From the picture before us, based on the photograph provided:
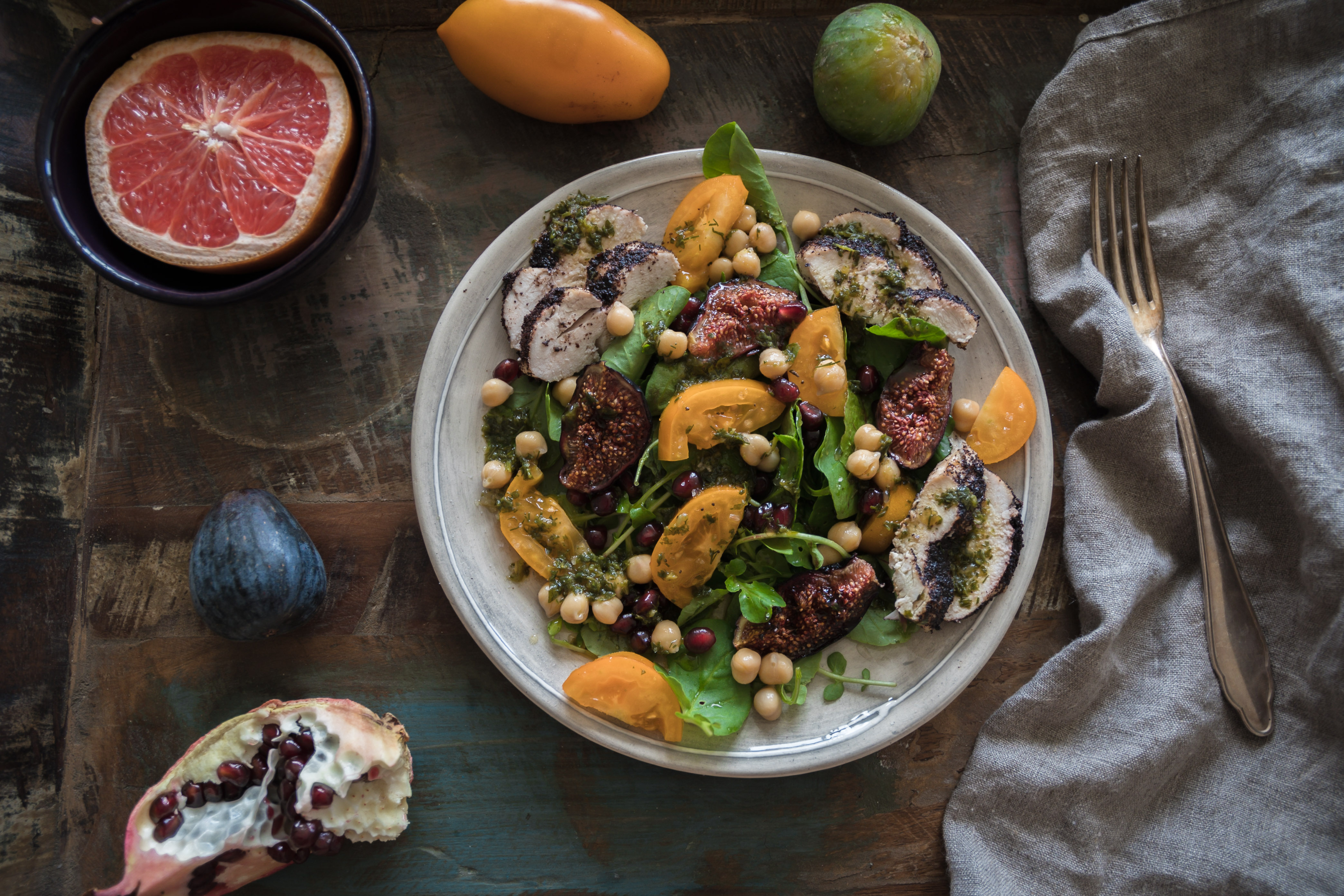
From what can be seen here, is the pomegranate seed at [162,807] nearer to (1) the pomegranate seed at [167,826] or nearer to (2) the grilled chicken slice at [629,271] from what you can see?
(1) the pomegranate seed at [167,826]

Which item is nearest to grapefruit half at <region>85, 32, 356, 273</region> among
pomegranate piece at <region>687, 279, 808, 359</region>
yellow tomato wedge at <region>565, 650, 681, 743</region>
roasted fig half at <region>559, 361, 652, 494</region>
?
roasted fig half at <region>559, 361, 652, 494</region>

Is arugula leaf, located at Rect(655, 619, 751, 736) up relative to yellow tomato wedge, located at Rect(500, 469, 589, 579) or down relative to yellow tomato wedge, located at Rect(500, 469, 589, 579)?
down

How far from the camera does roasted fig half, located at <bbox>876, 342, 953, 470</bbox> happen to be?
90.7 inches

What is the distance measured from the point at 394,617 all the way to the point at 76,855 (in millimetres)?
1214

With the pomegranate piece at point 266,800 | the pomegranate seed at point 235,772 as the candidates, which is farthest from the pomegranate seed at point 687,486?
the pomegranate seed at point 235,772

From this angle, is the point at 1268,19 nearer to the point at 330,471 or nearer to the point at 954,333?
the point at 954,333

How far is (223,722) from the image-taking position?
7.54 ft

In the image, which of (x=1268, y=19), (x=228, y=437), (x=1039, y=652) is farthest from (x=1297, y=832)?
(x=228, y=437)

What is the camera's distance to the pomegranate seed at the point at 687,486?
2.21 m

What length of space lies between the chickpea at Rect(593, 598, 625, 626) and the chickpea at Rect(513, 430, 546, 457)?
1.64 feet

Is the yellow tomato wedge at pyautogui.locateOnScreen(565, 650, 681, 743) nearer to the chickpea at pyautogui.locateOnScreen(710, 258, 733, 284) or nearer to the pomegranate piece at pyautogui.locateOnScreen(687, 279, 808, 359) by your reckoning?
the pomegranate piece at pyautogui.locateOnScreen(687, 279, 808, 359)

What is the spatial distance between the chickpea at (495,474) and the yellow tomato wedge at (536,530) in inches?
1.0

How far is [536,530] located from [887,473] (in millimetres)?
1091

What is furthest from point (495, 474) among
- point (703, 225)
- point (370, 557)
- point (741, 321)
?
point (703, 225)
